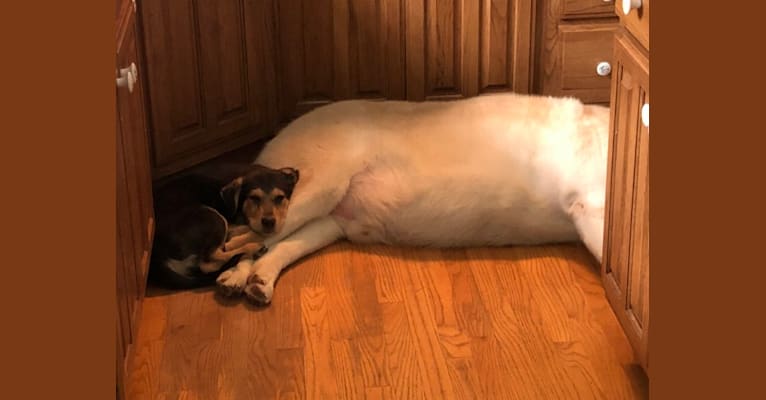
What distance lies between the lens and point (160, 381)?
2.51 m

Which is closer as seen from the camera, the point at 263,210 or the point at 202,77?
the point at 263,210

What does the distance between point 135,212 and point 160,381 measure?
402 mm

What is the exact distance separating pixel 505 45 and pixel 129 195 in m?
1.67

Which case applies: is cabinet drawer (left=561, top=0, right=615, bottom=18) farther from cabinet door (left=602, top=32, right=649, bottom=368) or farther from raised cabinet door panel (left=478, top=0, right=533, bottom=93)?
cabinet door (left=602, top=32, right=649, bottom=368)

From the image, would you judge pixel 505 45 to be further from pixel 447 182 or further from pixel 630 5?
pixel 630 5

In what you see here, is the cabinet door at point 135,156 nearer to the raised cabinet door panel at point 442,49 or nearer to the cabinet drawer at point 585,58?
the raised cabinet door panel at point 442,49

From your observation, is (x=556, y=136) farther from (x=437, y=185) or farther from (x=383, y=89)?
(x=383, y=89)

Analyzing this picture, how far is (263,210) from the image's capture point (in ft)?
9.68

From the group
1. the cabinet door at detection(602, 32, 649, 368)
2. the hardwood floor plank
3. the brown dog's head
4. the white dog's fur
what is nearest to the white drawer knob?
the cabinet door at detection(602, 32, 649, 368)

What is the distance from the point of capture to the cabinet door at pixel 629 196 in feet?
7.24

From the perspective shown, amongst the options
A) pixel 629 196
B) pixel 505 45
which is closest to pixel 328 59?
pixel 505 45

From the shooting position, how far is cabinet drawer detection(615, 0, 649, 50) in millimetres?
2098

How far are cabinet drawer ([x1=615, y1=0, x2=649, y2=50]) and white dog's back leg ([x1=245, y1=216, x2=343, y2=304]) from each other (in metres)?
1.16

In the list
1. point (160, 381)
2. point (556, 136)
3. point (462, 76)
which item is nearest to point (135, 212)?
point (160, 381)
